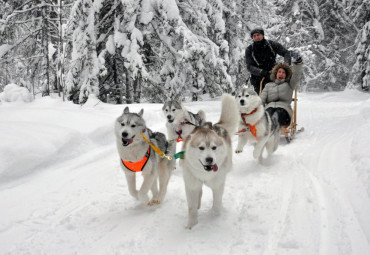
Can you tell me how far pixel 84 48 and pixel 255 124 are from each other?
721 cm

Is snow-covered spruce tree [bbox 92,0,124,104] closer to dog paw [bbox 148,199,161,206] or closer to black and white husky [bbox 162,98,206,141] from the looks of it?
black and white husky [bbox 162,98,206,141]

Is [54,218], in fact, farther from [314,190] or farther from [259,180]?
[314,190]

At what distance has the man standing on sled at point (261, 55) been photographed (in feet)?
21.3

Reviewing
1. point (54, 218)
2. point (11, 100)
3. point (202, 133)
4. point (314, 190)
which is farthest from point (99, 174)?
point (11, 100)

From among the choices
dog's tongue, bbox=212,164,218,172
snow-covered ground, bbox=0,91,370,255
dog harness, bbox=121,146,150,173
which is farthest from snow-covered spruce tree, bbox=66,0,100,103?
dog's tongue, bbox=212,164,218,172

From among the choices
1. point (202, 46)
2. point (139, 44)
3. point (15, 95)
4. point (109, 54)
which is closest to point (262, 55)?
point (202, 46)

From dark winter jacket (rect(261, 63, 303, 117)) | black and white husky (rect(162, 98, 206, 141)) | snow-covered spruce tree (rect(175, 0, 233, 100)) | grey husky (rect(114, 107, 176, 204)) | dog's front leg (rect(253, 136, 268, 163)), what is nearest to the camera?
grey husky (rect(114, 107, 176, 204))

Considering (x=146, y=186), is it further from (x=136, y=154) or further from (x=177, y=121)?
(x=177, y=121)

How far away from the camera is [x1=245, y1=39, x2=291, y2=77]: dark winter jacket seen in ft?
21.5

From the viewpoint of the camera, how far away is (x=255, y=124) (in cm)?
510

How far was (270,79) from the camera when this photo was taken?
21.8 feet

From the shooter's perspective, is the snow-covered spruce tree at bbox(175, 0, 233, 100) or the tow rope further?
the snow-covered spruce tree at bbox(175, 0, 233, 100)

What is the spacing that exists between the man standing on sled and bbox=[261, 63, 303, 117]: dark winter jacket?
253 mm

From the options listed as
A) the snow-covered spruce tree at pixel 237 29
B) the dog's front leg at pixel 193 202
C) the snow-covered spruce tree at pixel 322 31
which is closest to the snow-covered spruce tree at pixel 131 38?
the snow-covered spruce tree at pixel 237 29
